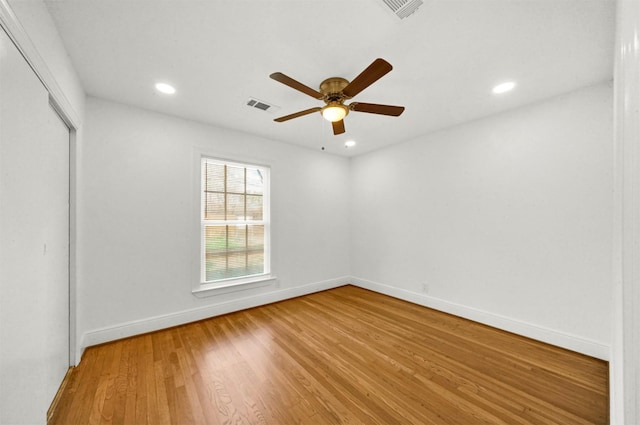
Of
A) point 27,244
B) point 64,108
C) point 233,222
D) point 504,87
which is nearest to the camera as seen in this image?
point 27,244

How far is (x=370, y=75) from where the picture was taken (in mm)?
1688

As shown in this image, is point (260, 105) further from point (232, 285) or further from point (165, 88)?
point (232, 285)

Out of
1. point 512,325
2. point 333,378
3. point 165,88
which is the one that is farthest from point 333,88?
point 512,325

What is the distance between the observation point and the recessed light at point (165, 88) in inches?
92.4

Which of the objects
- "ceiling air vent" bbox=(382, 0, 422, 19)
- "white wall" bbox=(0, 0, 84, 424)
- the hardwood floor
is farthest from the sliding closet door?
"ceiling air vent" bbox=(382, 0, 422, 19)

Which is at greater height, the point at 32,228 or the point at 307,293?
the point at 32,228

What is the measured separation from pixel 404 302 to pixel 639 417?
11.7 feet

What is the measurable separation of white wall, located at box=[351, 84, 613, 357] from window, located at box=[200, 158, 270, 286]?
222 cm

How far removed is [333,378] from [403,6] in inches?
107

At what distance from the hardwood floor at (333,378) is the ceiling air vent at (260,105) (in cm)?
262

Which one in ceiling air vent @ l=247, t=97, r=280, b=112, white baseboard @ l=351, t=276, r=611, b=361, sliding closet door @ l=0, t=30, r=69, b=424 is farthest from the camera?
ceiling air vent @ l=247, t=97, r=280, b=112

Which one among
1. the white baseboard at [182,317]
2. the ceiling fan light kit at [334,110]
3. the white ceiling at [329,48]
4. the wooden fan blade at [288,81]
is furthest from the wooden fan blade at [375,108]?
the white baseboard at [182,317]

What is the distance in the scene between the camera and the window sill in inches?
124

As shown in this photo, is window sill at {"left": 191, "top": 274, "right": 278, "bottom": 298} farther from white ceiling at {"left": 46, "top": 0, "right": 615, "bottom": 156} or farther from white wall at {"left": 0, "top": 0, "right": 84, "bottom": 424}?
white ceiling at {"left": 46, "top": 0, "right": 615, "bottom": 156}
